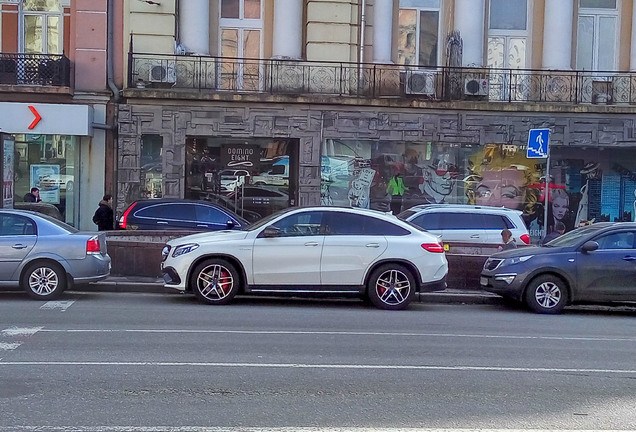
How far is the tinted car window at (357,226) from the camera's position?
44.3 feet

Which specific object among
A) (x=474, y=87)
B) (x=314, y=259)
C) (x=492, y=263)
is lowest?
(x=492, y=263)

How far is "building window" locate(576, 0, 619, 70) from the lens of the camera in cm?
2472

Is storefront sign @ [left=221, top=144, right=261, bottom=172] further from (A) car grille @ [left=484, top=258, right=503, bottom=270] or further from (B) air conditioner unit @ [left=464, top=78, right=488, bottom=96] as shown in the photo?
(A) car grille @ [left=484, top=258, right=503, bottom=270]

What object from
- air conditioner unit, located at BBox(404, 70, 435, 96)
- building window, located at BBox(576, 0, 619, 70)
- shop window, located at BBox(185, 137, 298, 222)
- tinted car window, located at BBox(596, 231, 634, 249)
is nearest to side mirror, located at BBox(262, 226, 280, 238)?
tinted car window, located at BBox(596, 231, 634, 249)

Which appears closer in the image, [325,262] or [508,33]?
[325,262]

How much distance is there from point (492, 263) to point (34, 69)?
14.0 m

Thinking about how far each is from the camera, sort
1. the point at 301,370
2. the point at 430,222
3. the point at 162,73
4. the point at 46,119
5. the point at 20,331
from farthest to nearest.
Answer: the point at 162,73
the point at 46,119
the point at 430,222
the point at 20,331
the point at 301,370

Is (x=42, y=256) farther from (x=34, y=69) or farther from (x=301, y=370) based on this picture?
(x=34, y=69)

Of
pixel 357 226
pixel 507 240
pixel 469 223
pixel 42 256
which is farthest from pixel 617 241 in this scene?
pixel 42 256

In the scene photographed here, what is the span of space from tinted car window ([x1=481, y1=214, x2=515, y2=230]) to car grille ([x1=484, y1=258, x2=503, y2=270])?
2694 millimetres

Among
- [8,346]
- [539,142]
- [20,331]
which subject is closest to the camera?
[8,346]

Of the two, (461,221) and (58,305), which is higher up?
(461,221)

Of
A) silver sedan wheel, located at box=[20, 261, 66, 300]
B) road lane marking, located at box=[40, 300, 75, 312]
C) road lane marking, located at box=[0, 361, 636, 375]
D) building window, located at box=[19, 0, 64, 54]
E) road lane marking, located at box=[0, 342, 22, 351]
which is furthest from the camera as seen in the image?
building window, located at box=[19, 0, 64, 54]

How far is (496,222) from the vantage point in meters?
17.4
